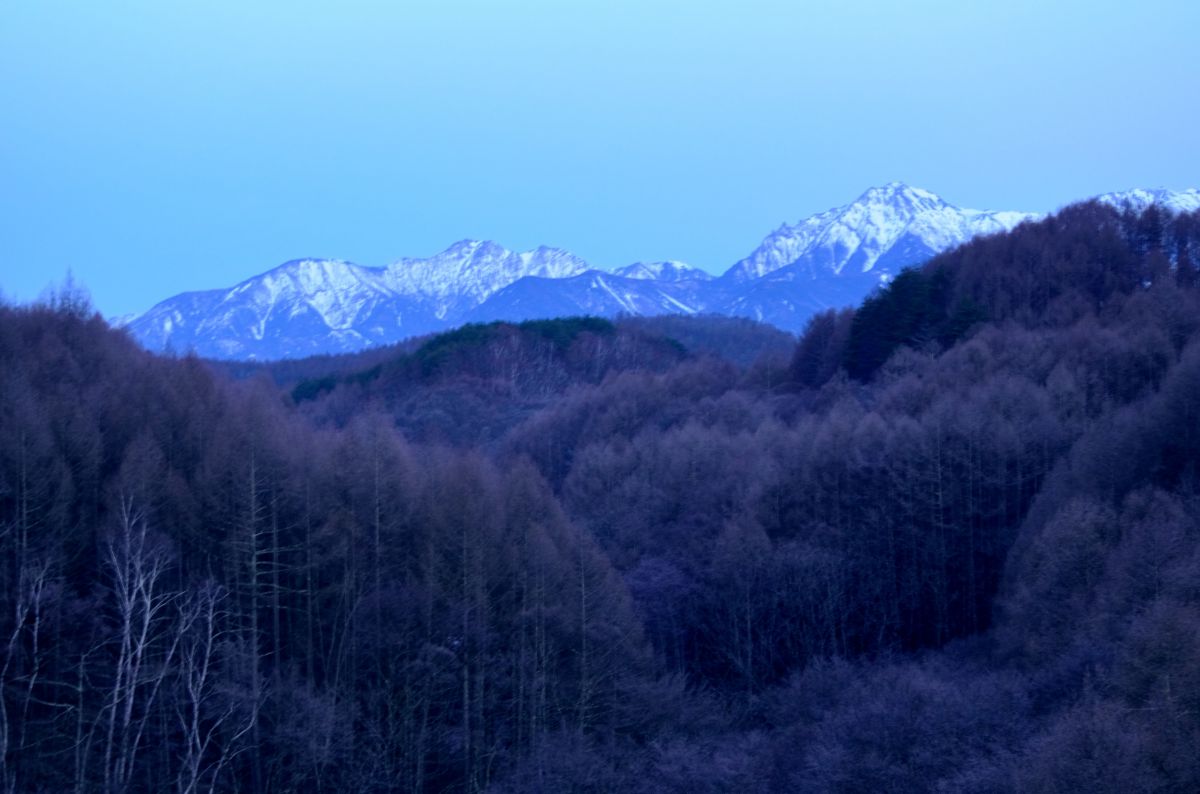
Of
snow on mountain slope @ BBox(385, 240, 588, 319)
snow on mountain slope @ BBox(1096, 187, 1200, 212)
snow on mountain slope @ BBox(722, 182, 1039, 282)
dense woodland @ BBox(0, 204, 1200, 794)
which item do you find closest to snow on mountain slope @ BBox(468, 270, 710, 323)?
snow on mountain slope @ BBox(722, 182, 1039, 282)

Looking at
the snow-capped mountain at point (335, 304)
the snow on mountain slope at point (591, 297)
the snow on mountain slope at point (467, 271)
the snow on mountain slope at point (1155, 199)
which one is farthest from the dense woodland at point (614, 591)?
the snow on mountain slope at point (467, 271)

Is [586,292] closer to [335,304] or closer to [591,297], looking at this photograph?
[591,297]

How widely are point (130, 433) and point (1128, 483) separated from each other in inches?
860

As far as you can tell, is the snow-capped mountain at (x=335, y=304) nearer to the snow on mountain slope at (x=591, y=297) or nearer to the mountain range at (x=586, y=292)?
the mountain range at (x=586, y=292)

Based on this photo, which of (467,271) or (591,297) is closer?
(591,297)

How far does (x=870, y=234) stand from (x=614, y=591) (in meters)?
114

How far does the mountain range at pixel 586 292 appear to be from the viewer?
111 meters

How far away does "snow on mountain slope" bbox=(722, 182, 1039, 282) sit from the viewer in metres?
121

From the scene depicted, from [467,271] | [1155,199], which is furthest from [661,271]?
[1155,199]

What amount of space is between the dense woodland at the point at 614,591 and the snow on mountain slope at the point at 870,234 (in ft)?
268

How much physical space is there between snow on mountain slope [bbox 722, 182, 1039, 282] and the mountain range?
191 millimetres

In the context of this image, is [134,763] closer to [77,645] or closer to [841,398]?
[77,645]

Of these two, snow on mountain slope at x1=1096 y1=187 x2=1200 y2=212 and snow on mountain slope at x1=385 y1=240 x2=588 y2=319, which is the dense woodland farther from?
snow on mountain slope at x1=385 y1=240 x2=588 y2=319

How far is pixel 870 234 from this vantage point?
13250cm
